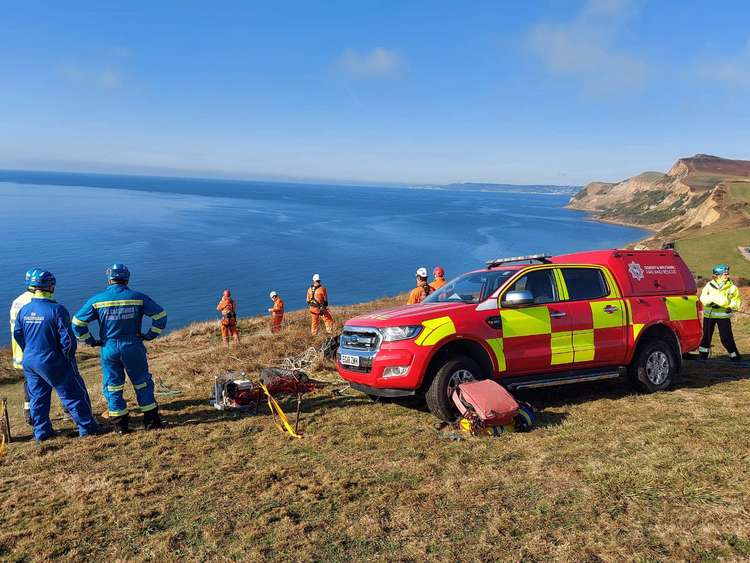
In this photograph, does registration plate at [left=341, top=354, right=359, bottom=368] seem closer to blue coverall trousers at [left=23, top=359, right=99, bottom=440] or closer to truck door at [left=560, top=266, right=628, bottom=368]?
truck door at [left=560, top=266, right=628, bottom=368]

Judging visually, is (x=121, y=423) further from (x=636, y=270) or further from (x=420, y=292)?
(x=636, y=270)

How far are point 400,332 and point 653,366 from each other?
3844 mm

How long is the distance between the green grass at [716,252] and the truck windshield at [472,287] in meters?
33.8

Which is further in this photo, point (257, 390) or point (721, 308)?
point (721, 308)

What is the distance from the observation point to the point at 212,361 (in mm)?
10930

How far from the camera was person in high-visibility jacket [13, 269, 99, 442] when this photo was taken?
6.45 meters

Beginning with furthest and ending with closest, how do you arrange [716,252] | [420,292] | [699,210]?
[699,210] < [716,252] < [420,292]

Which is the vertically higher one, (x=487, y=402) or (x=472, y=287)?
(x=472, y=287)

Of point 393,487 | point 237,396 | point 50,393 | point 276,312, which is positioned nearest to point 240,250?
point 276,312

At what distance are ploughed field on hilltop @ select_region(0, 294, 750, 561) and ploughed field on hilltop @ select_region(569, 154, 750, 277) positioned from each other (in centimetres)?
3561

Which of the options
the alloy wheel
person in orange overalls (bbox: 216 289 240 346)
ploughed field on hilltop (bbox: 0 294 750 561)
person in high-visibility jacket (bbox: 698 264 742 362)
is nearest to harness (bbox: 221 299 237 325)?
person in orange overalls (bbox: 216 289 240 346)

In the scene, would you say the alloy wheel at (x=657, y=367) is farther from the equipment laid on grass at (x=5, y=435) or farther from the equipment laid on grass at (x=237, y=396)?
the equipment laid on grass at (x=5, y=435)

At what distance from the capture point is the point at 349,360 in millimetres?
7070

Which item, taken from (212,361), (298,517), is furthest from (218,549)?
(212,361)
